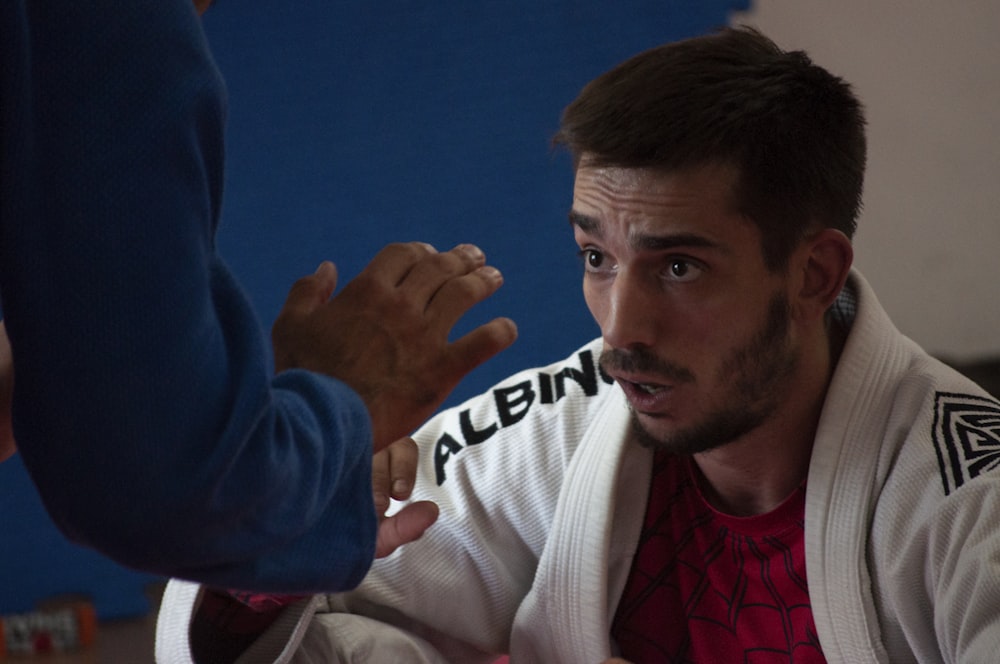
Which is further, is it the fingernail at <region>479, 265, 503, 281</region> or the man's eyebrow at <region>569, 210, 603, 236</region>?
the man's eyebrow at <region>569, 210, 603, 236</region>

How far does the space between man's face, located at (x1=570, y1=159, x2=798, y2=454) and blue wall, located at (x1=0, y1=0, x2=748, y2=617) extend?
1.82 metres

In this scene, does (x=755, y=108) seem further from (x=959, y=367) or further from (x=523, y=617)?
(x=959, y=367)

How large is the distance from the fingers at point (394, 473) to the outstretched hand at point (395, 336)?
0.50 metres

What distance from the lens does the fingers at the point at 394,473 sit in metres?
1.34

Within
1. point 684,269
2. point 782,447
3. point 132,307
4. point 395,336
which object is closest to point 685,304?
point 684,269

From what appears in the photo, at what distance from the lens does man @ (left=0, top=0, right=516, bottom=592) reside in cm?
61

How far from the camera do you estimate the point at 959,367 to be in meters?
3.46

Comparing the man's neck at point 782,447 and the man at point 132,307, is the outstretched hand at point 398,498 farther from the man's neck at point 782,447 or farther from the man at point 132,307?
the man at point 132,307

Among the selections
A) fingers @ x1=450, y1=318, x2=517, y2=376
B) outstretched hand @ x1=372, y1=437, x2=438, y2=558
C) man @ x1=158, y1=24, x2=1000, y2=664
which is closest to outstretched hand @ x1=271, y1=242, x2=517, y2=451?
fingers @ x1=450, y1=318, x2=517, y2=376

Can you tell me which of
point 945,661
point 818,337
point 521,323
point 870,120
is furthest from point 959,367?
point 945,661

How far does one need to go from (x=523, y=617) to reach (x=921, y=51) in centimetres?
250

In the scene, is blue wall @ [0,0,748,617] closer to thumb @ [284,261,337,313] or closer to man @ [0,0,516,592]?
thumb @ [284,261,337,313]

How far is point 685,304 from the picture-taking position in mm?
1385

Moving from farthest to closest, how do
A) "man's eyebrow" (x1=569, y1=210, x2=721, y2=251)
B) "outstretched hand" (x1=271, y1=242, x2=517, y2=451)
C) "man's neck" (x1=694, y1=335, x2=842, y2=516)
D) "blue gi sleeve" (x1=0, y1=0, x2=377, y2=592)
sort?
"man's neck" (x1=694, y1=335, x2=842, y2=516)
"man's eyebrow" (x1=569, y1=210, x2=721, y2=251)
"outstretched hand" (x1=271, y1=242, x2=517, y2=451)
"blue gi sleeve" (x1=0, y1=0, x2=377, y2=592)
